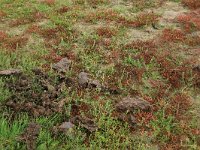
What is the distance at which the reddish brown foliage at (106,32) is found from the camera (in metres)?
14.2

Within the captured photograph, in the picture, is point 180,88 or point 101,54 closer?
point 180,88

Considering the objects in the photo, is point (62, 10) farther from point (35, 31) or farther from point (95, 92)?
point (95, 92)

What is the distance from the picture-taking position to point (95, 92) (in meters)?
10.5

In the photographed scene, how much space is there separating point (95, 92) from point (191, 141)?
9.71 feet

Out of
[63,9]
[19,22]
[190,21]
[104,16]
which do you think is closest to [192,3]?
[190,21]

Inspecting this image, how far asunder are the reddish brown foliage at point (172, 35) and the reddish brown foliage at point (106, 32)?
1884 millimetres

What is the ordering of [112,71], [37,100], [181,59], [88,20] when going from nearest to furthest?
[37,100]
[112,71]
[181,59]
[88,20]

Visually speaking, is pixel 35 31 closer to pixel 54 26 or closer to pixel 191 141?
pixel 54 26

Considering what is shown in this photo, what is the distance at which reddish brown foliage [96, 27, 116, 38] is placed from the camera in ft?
46.5

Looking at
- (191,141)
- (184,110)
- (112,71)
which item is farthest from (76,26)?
(191,141)

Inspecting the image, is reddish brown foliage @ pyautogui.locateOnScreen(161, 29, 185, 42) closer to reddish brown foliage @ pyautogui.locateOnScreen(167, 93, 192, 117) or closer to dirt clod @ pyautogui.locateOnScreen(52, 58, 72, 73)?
reddish brown foliage @ pyautogui.locateOnScreen(167, 93, 192, 117)

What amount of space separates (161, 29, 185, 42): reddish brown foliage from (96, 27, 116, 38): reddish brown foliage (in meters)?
1.88

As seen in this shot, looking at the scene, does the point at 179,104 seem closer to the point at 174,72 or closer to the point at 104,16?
the point at 174,72

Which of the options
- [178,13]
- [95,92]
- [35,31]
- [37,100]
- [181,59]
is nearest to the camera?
[37,100]
